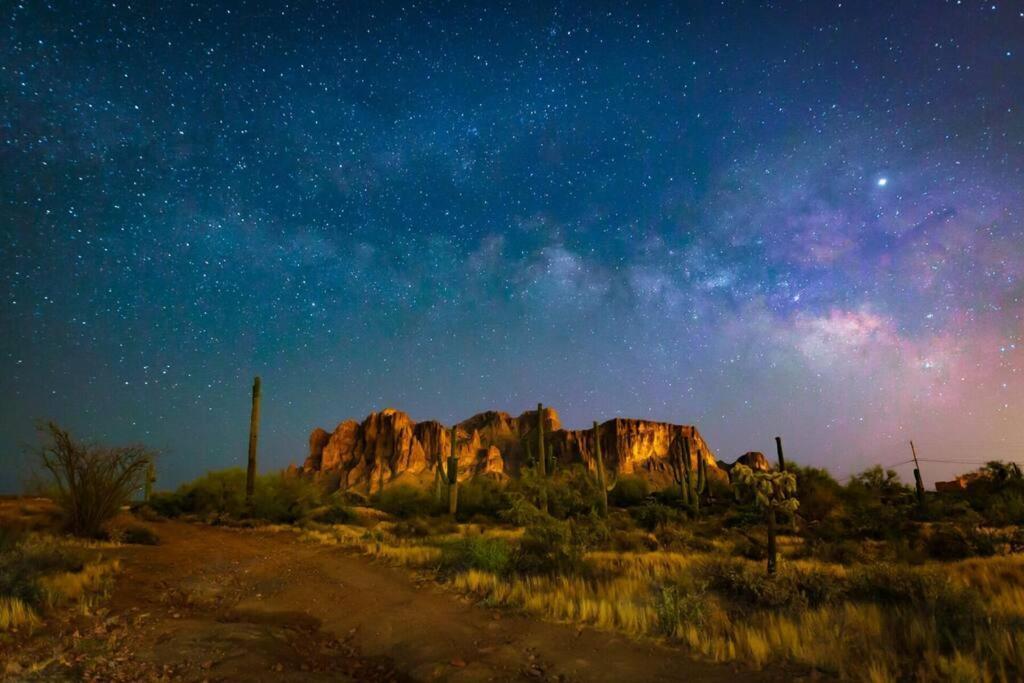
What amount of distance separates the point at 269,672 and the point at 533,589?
4894mm

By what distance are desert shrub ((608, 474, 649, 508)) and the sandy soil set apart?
3186cm

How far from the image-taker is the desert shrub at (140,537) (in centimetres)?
1545

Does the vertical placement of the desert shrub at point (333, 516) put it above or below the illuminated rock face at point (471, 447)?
below

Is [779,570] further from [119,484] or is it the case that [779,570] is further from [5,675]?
[119,484]

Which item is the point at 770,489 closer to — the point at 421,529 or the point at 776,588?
the point at 776,588

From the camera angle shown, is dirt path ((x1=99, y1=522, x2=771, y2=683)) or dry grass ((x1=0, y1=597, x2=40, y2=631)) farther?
dry grass ((x1=0, y1=597, x2=40, y2=631))

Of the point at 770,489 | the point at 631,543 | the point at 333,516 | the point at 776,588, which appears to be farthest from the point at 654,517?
the point at 776,588

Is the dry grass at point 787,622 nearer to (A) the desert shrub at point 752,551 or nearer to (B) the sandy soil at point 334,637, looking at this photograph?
(B) the sandy soil at point 334,637

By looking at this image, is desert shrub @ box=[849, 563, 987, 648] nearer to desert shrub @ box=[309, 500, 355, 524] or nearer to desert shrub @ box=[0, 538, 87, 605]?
desert shrub @ box=[0, 538, 87, 605]

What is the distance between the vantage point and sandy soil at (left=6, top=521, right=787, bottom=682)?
20.4 feet

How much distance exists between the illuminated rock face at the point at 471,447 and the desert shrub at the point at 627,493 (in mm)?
38416

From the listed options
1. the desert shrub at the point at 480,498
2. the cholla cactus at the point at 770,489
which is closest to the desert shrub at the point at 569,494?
the cholla cactus at the point at 770,489

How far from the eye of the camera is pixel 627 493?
42.2 metres

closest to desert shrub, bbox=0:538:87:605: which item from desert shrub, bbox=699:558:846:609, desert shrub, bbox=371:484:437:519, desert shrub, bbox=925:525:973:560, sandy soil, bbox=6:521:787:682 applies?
sandy soil, bbox=6:521:787:682
